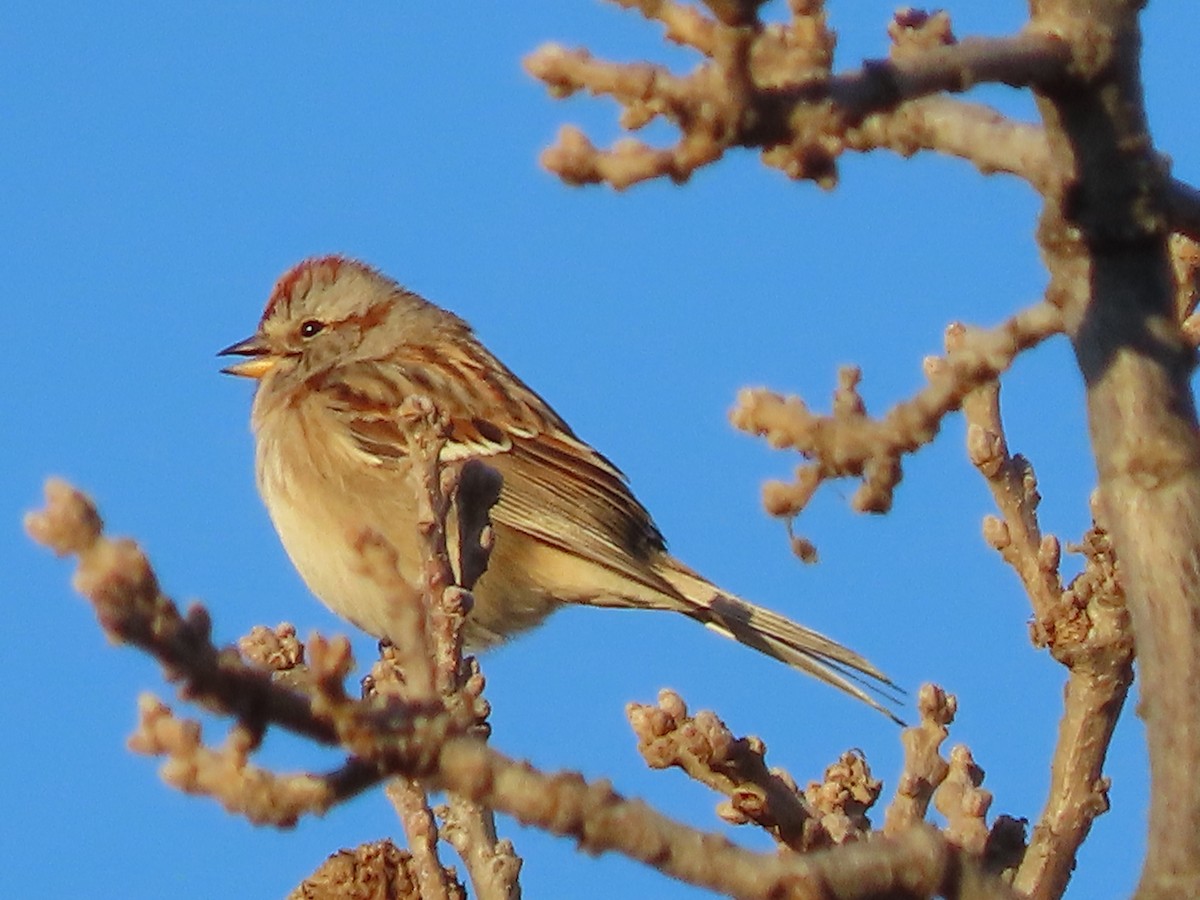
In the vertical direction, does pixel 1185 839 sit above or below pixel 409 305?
below

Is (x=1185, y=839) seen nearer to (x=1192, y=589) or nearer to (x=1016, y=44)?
(x=1192, y=589)

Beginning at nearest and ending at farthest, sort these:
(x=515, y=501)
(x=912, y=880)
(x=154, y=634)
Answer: (x=154, y=634)
(x=912, y=880)
(x=515, y=501)

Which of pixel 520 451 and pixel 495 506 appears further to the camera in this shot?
pixel 520 451

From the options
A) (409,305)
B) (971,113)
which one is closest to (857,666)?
(409,305)

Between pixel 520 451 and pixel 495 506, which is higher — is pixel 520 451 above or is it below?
above

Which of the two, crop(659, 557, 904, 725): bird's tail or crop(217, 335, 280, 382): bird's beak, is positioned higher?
crop(217, 335, 280, 382): bird's beak

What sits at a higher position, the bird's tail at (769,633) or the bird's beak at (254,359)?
the bird's beak at (254,359)
